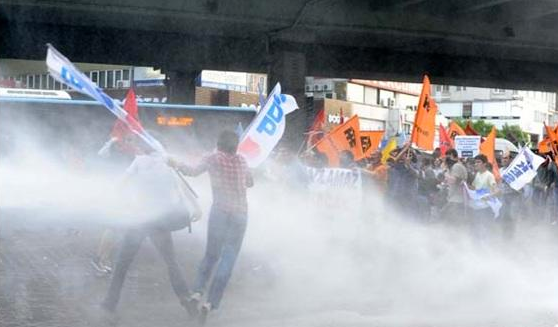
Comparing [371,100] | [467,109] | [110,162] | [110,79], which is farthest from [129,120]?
[467,109]

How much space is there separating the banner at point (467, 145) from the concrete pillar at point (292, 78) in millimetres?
3914

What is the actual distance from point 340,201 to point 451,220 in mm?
1932

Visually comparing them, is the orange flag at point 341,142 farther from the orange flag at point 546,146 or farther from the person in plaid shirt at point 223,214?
the orange flag at point 546,146

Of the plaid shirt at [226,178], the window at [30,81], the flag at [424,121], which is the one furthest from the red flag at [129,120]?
the window at [30,81]

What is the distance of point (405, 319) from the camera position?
7926 millimetres

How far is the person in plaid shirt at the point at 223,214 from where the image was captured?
7.42m

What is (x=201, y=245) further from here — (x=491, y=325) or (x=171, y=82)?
(x=171, y=82)

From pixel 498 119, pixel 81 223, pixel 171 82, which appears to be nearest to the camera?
pixel 81 223

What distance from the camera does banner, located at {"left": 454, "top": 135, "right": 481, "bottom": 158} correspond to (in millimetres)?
19547

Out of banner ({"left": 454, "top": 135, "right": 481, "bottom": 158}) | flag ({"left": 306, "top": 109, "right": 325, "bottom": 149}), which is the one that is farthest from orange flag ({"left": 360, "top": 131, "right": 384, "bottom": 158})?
banner ({"left": 454, "top": 135, "right": 481, "bottom": 158})

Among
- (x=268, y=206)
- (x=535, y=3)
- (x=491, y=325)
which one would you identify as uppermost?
(x=535, y=3)

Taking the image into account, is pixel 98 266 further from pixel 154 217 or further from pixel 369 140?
pixel 369 140

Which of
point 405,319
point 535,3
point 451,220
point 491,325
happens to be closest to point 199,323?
point 405,319

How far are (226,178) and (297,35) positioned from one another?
13.9 metres
